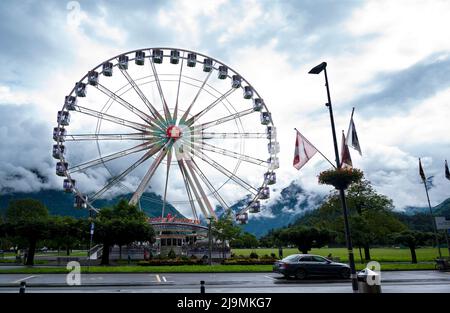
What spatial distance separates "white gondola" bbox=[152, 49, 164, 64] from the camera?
1843 inches

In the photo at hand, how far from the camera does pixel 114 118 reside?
43500mm

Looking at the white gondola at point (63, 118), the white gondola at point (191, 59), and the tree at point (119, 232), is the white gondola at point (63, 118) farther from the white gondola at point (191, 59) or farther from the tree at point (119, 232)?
the white gondola at point (191, 59)

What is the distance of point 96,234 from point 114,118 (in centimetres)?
1367

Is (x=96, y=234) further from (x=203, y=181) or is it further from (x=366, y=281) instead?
(x=366, y=281)

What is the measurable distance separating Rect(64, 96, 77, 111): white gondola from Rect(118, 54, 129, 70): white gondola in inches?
278

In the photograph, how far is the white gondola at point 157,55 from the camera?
46812 mm

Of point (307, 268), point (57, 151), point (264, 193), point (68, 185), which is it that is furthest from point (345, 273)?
point (57, 151)

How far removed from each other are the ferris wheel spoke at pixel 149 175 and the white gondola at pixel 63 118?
1202 centimetres

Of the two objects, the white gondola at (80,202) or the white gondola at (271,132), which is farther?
the white gondola at (271,132)

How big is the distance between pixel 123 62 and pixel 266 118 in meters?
19.7

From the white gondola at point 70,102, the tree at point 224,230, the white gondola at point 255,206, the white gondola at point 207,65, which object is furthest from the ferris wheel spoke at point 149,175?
the white gondola at point 255,206

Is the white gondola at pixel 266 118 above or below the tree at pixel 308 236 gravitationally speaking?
above

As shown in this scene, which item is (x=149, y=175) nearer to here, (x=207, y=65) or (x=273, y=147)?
(x=207, y=65)
